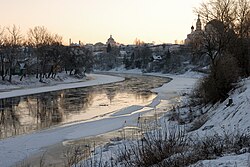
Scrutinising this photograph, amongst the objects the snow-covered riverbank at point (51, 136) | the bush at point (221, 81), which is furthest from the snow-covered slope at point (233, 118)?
the snow-covered riverbank at point (51, 136)

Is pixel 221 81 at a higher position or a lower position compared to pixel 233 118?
higher

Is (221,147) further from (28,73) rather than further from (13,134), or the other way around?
(28,73)

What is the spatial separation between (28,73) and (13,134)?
43980mm

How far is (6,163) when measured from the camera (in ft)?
38.8

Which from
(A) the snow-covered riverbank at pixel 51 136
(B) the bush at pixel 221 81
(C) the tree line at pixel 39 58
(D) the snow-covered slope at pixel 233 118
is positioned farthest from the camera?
(C) the tree line at pixel 39 58

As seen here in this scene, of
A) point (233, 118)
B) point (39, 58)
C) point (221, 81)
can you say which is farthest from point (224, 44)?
point (39, 58)

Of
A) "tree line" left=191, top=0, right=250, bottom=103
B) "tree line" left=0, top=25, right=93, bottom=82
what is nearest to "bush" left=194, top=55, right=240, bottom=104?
"tree line" left=191, top=0, right=250, bottom=103

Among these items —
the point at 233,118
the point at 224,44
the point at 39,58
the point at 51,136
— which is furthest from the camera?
the point at 39,58

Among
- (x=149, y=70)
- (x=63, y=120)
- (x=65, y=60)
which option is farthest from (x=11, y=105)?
(x=149, y=70)

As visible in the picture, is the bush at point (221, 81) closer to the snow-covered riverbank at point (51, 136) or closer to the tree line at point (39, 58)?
the snow-covered riverbank at point (51, 136)

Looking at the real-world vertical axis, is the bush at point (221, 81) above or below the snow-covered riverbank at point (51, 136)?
above

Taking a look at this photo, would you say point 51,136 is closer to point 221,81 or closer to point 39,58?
point 221,81

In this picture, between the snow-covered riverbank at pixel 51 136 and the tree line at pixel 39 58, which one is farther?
the tree line at pixel 39 58

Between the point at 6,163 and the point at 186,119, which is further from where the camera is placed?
the point at 186,119
